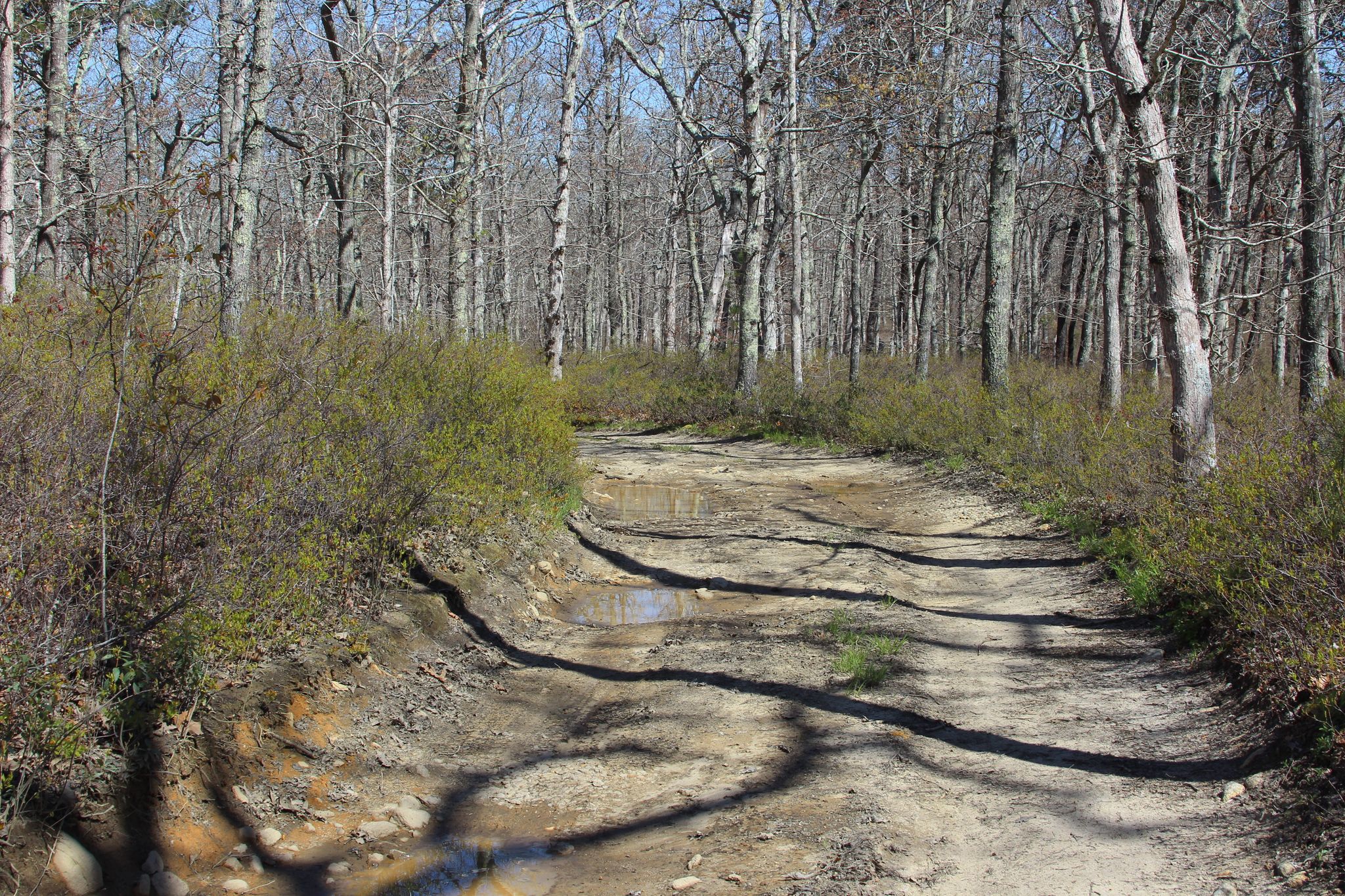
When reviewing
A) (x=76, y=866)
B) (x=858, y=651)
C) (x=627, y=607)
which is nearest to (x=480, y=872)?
(x=76, y=866)

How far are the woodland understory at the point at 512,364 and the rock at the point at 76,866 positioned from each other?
17 cm

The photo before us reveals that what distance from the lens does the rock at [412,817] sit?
4078 mm

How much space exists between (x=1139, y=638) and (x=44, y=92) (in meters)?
21.9

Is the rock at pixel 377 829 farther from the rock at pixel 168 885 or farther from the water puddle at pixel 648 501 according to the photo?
the water puddle at pixel 648 501

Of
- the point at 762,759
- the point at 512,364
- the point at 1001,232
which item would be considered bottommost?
the point at 762,759

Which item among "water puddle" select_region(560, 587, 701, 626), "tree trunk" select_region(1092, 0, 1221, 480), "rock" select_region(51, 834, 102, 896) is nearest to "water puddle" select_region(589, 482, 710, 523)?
"water puddle" select_region(560, 587, 701, 626)

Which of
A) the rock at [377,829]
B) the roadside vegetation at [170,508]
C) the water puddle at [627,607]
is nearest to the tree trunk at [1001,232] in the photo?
the water puddle at [627,607]

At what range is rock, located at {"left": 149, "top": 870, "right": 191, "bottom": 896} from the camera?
130 inches

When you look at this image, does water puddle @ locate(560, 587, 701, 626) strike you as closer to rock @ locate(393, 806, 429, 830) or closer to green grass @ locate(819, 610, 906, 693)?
green grass @ locate(819, 610, 906, 693)

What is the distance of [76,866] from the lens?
315cm

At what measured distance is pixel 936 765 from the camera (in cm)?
444

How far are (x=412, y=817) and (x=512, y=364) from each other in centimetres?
651

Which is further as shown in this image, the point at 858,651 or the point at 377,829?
the point at 858,651

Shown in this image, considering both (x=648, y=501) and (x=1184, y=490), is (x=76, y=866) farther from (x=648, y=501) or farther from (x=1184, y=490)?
(x=648, y=501)
